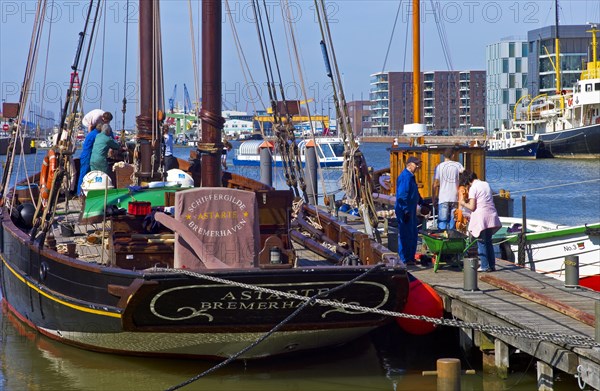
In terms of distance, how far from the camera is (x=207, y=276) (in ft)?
37.2

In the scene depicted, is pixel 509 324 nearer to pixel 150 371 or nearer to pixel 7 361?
pixel 150 371

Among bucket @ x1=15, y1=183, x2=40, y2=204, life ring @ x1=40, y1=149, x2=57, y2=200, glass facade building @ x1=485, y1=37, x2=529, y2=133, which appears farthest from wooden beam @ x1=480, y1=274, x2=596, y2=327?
glass facade building @ x1=485, y1=37, x2=529, y2=133

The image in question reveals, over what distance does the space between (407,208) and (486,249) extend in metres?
1.27

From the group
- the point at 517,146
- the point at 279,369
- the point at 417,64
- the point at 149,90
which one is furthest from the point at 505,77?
the point at 279,369

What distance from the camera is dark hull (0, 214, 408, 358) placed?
38.0 feet

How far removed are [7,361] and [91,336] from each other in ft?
6.33

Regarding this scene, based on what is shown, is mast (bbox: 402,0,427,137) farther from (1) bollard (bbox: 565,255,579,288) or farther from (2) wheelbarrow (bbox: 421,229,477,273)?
(1) bollard (bbox: 565,255,579,288)

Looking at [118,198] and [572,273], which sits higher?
[118,198]

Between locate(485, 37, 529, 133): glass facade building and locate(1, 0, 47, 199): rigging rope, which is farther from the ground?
locate(485, 37, 529, 133): glass facade building

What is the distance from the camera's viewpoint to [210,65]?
1382 cm

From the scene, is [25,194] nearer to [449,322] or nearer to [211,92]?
[211,92]

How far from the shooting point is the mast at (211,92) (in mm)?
13773

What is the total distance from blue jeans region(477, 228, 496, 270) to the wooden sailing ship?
194 cm

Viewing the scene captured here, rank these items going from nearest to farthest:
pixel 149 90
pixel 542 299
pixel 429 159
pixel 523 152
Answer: pixel 542 299 < pixel 149 90 < pixel 429 159 < pixel 523 152
